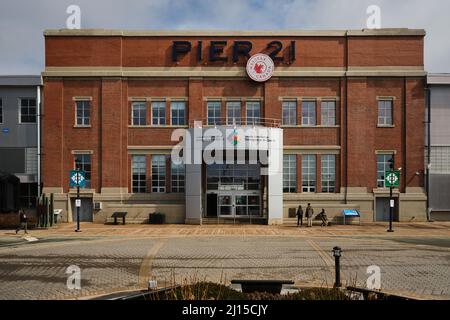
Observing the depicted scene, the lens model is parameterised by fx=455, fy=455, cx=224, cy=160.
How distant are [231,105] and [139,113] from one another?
7074mm

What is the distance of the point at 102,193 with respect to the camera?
33.9 m

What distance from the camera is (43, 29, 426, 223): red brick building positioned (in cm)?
3416

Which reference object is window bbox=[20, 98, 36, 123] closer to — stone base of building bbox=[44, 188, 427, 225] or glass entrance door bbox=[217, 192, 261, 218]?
stone base of building bbox=[44, 188, 427, 225]

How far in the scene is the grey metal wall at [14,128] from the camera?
3556cm

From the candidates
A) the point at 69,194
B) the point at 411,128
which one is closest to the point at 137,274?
the point at 69,194

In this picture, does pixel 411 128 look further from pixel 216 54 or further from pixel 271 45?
pixel 216 54

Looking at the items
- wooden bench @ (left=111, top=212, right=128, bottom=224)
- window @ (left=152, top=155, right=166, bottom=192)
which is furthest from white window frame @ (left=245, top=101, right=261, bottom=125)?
wooden bench @ (left=111, top=212, right=128, bottom=224)

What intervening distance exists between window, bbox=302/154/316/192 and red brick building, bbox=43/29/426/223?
76 mm

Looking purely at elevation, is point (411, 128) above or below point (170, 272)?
above

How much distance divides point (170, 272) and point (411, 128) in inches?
1025

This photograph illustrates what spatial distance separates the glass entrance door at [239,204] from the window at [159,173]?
456 centimetres
